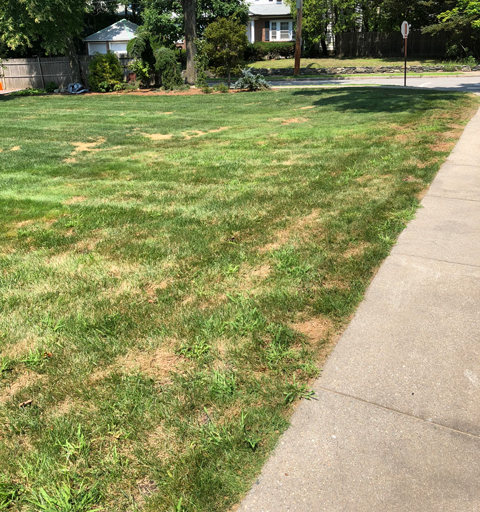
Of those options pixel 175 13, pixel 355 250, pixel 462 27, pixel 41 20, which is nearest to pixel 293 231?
pixel 355 250

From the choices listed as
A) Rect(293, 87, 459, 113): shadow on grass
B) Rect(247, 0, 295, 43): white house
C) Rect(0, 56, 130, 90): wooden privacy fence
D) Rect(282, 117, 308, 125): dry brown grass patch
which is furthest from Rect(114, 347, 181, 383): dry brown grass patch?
Rect(247, 0, 295, 43): white house

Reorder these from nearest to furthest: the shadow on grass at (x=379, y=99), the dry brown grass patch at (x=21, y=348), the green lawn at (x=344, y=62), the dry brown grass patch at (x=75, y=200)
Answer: the dry brown grass patch at (x=21, y=348) → the dry brown grass patch at (x=75, y=200) → the shadow on grass at (x=379, y=99) → the green lawn at (x=344, y=62)

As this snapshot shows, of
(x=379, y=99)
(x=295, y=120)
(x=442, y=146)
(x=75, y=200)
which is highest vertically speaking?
(x=379, y=99)

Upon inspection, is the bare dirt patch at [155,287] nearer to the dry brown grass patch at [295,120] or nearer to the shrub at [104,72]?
the dry brown grass patch at [295,120]

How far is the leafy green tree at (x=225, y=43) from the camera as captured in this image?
76.1 feet

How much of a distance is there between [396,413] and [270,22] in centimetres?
5071

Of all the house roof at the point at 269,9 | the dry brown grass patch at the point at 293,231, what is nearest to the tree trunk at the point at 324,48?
the house roof at the point at 269,9

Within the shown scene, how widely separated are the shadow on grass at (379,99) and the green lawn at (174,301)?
187 inches

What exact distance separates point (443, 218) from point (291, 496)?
414cm

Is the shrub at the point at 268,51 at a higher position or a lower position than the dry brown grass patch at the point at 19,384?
higher

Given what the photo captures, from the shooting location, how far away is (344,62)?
37.7 m

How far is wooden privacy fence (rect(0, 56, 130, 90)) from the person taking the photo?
30.2 metres

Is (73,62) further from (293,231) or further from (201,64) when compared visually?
(293,231)

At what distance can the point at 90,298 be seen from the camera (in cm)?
384
